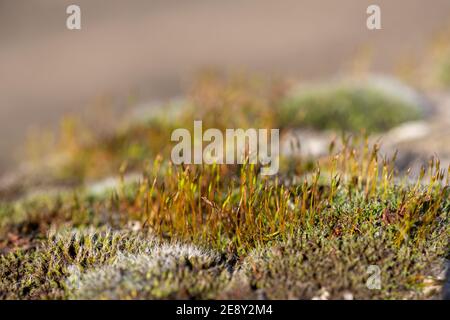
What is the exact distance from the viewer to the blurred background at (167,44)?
1809 centimetres

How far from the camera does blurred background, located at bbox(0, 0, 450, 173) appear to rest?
59.4ft

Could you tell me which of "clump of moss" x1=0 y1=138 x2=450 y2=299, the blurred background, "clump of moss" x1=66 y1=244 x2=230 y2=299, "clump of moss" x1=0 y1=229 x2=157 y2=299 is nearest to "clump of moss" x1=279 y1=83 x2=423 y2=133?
"clump of moss" x1=0 y1=138 x2=450 y2=299

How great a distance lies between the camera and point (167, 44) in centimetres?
2183

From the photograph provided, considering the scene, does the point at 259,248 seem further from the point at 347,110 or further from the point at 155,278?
the point at 347,110

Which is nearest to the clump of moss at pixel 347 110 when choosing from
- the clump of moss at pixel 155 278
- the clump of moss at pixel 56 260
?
the clump of moss at pixel 56 260

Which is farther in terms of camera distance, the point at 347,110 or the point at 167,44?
the point at 167,44

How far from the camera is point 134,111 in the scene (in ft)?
40.2

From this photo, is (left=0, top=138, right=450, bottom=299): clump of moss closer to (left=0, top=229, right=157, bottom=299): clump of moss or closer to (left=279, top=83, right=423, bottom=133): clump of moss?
(left=0, top=229, right=157, bottom=299): clump of moss

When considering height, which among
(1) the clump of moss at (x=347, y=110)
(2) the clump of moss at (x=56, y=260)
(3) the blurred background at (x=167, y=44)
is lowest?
(2) the clump of moss at (x=56, y=260)

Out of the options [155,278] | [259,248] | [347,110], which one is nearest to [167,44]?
[347,110]

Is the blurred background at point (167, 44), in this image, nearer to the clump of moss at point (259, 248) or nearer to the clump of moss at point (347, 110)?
the clump of moss at point (347, 110)

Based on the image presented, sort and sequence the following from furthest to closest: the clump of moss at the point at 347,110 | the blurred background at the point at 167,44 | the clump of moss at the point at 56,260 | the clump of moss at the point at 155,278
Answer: the blurred background at the point at 167,44, the clump of moss at the point at 347,110, the clump of moss at the point at 56,260, the clump of moss at the point at 155,278

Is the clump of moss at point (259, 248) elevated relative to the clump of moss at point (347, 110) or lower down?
lower down
